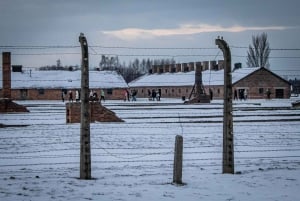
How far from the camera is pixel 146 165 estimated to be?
11.5 m

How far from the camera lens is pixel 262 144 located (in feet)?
52.7

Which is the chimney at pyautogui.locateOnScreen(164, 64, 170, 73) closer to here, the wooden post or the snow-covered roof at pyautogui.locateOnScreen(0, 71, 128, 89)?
the snow-covered roof at pyautogui.locateOnScreen(0, 71, 128, 89)

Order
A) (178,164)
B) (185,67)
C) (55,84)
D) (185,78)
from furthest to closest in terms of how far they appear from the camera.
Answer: (185,67) → (185,78) → (55,84) → (178,164)

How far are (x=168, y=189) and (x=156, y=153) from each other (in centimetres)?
537

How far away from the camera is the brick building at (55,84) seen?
76.6 meters

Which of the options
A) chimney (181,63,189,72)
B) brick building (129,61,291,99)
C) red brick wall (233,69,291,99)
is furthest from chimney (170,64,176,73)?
red brick wall (233,69,291,99)

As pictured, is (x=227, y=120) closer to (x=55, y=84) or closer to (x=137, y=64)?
(x=55, y=84)

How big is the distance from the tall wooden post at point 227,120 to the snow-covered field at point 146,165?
33cm

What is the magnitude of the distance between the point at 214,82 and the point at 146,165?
68.5m

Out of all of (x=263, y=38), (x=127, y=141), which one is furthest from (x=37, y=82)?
(x=127, y=141)

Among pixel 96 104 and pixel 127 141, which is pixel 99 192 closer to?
pixel 127 141

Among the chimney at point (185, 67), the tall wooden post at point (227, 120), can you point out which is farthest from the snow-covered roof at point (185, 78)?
the tall wooden post at point (227, 120)

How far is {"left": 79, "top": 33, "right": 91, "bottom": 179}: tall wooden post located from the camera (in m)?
9.36

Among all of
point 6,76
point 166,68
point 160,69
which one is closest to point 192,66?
point 166,68
